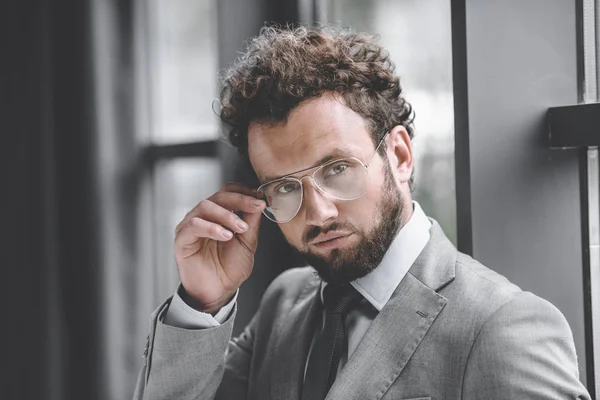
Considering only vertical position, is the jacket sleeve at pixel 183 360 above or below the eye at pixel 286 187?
below

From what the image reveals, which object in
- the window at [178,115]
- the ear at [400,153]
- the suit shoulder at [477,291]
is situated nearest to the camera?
the suit shoulder at [477,291]

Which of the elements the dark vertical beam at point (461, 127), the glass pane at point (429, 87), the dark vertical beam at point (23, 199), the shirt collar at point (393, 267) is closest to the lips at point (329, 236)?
the shirt collar at point (393, 267)

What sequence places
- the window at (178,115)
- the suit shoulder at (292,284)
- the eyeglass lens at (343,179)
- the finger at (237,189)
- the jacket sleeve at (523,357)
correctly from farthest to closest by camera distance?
the window at (178,115) → the suit shoulder at (292,284) → the finger at (237,189) → the eyeglass lens at (343,179) → the jacket sleeve at (523,357)

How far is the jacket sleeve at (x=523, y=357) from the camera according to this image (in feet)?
3.74

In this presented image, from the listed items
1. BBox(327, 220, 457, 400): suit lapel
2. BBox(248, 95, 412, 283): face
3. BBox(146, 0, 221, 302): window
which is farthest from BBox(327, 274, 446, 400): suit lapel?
BBox(146, 0, 221, 302): window

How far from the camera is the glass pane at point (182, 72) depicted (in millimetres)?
2414

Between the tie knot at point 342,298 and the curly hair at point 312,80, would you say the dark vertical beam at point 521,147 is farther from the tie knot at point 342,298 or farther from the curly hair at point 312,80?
the tie knot at point 342,298

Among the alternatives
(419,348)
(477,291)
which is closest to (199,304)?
(419,348)

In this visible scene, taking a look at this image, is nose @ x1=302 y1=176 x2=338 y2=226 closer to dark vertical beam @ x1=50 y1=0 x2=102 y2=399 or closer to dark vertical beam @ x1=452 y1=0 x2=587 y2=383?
dark vertical beam @ x1=452 y1=0 x2=587 y2=383

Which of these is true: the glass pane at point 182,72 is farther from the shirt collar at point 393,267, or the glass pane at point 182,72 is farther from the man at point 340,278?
the shirt collar at point 393,267

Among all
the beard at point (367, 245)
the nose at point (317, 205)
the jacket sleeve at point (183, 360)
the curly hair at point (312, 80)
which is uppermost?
the curly hair at point (312, 80)

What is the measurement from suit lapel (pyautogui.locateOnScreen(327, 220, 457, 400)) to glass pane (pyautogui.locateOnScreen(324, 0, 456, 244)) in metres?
0.49

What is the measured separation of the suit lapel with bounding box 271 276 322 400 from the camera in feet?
5.01

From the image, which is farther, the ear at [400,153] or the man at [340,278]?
the ear at [400,153]
